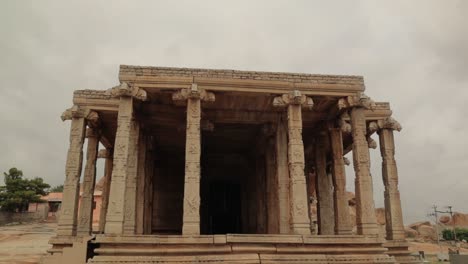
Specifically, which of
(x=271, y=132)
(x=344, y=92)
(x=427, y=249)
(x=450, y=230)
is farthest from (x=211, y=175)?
(x=450, y=230)

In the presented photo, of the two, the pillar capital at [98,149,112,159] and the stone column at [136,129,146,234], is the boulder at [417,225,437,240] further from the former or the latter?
the stone column at [136,129,146,234]

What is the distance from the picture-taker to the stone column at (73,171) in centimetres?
1548

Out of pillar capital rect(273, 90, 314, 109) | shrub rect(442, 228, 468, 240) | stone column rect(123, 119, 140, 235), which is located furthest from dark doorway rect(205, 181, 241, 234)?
shrub rect(442, 228, 468, 240)

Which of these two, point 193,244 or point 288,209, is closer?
point 193,244

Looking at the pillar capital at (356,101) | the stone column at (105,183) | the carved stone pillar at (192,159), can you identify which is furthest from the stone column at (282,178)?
the stone column at (105,183)

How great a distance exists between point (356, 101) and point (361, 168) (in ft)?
7.75

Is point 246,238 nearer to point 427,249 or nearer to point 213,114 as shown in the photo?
point 213,114

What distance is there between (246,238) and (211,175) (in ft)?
40.8

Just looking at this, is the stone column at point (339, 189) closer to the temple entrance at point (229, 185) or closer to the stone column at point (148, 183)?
the temple entrance at point (229, 185)

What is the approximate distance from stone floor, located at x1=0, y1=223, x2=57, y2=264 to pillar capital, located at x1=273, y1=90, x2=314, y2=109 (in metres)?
14.2

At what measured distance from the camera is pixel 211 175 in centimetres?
2364

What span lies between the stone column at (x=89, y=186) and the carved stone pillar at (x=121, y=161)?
524cm

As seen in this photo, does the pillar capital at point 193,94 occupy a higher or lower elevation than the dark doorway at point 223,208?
higher

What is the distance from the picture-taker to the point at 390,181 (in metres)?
16.5
